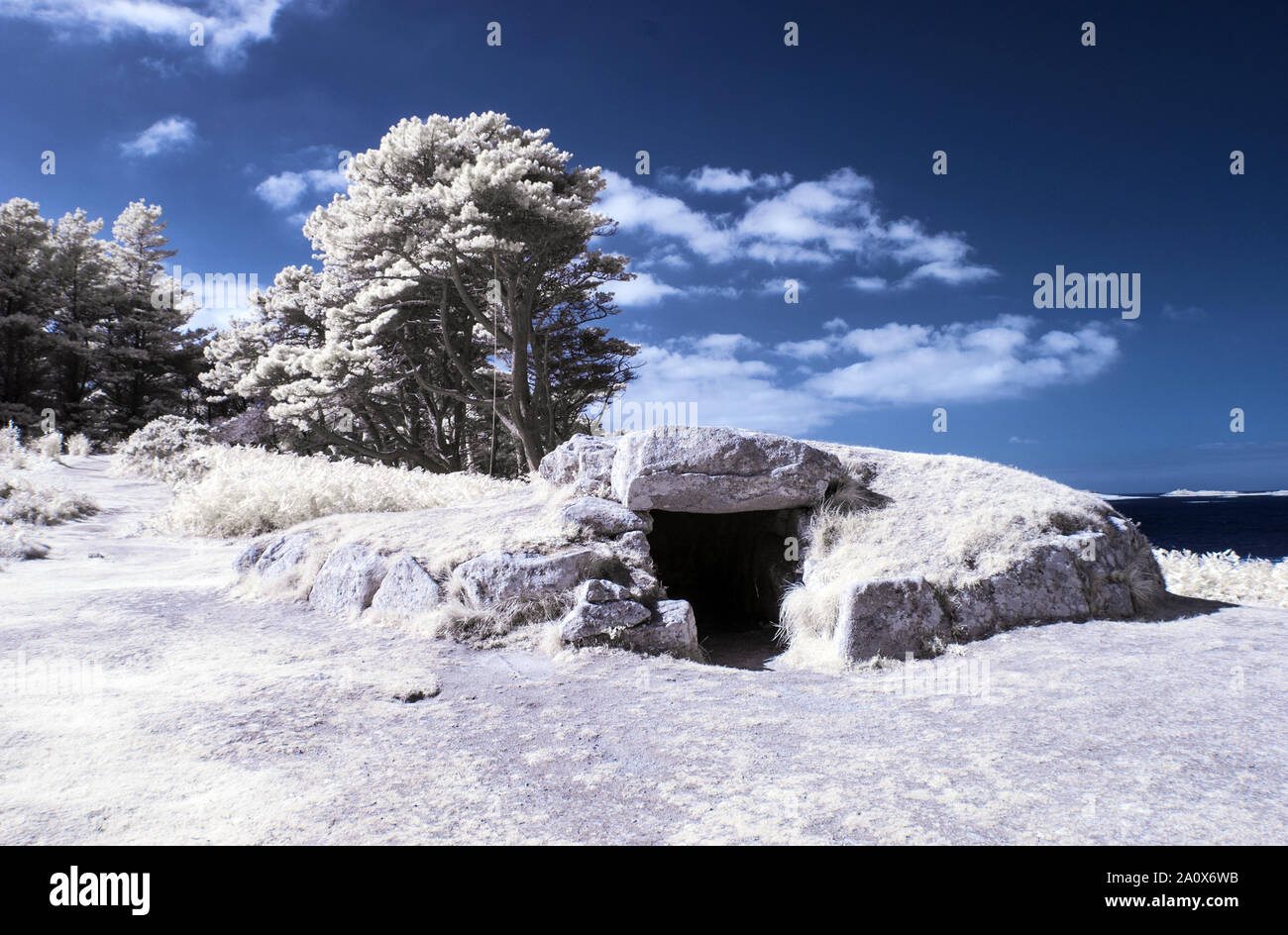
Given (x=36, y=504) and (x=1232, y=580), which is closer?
(x=1232, y=580)

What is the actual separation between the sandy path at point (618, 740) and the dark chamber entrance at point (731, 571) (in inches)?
64.0

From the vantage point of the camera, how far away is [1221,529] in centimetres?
4197

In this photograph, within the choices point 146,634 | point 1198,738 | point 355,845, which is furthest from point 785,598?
point 146,634

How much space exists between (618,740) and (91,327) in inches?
1386

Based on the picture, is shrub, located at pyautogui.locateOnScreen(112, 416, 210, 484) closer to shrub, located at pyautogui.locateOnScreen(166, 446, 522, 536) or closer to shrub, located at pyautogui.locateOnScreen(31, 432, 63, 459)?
shrub, located at pyautogui.locateOnScreen(31, 432, 63, 459)

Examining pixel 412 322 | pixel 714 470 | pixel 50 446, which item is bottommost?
pixel 714 470

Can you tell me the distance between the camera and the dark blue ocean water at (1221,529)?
3031 centimetres

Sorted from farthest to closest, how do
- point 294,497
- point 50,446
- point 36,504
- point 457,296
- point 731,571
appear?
point 457,296, point 50,446, point 36,504, point 294,497, point 731,571

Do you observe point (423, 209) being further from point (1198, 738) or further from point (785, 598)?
point (1198, 738)

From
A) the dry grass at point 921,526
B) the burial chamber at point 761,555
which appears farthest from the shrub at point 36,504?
the dry grass at point 921,526

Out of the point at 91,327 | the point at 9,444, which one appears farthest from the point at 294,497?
the point at 91,327

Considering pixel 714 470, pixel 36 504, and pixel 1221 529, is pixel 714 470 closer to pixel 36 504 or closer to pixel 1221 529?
pixel 36 504

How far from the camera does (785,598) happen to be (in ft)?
20.4

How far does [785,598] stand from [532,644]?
7.33 ft
